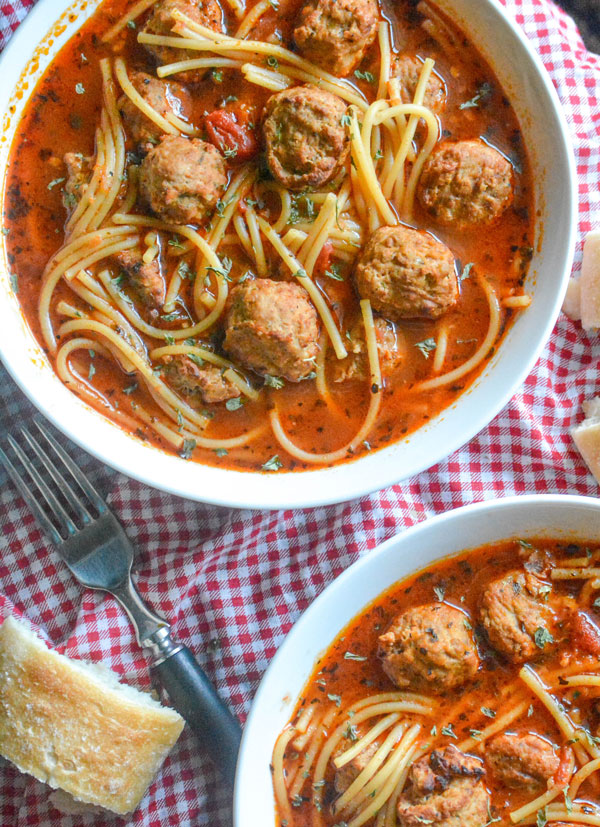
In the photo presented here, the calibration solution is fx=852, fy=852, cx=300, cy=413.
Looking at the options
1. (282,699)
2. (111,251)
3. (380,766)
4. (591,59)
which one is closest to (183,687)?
(282,699)

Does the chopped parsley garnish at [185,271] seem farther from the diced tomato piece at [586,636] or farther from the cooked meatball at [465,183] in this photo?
the diced tomato piece at [586,636]

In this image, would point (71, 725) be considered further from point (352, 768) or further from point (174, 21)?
point (174, 21)

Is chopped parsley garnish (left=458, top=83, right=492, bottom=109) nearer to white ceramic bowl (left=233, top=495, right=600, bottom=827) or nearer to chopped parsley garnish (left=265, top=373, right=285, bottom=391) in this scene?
chopped parsley garnish (left=265, top=373, right=285, bottom=391)

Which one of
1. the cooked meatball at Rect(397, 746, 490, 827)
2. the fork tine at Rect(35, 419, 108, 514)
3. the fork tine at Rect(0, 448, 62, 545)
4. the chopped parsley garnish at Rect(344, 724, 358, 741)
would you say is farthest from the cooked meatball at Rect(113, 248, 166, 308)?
the cooked meatball at Rect(397, 746, 490, 827)

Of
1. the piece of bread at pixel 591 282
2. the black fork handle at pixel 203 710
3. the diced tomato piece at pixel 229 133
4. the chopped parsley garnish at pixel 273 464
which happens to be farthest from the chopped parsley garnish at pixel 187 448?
the piece of bread at pixel 591 282

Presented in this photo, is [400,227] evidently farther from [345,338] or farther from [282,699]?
[282,699]
